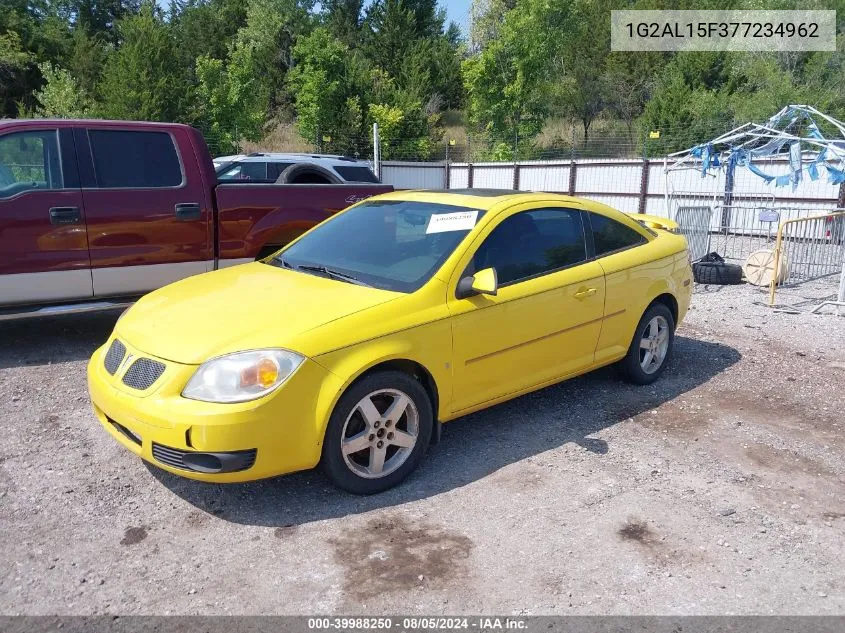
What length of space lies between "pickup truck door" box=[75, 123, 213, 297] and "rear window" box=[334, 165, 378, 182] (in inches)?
279

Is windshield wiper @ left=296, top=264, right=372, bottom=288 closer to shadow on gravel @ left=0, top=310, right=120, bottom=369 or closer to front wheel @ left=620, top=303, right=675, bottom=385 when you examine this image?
front wheel @ left=620, top=303, right=675, bottom=385

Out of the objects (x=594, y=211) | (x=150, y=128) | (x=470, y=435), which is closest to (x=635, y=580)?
(x=470, y=435)

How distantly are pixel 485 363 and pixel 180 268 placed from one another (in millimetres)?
3548

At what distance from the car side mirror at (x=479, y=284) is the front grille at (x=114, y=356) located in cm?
188

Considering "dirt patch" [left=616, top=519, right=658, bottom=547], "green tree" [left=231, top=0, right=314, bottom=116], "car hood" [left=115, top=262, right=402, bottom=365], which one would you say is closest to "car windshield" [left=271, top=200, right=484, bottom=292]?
"car hood" [left=115, top=262, right=402, bottom=365]

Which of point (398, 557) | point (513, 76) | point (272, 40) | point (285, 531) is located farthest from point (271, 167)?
point (272, 40)

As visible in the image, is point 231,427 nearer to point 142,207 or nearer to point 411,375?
point 411,375

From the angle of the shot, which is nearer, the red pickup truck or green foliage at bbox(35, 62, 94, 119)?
the red pickup truck

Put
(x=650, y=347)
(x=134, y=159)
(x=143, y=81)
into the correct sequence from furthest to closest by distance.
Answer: (x=143, y=81), (x=134, y=159), (x=650, y=347)

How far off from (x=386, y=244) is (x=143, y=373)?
169 centimetres

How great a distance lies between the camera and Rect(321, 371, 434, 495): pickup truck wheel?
3.46 metres

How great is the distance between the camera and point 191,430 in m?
3.17

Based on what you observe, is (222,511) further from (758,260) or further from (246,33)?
(246,33)

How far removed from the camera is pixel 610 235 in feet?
16.7
